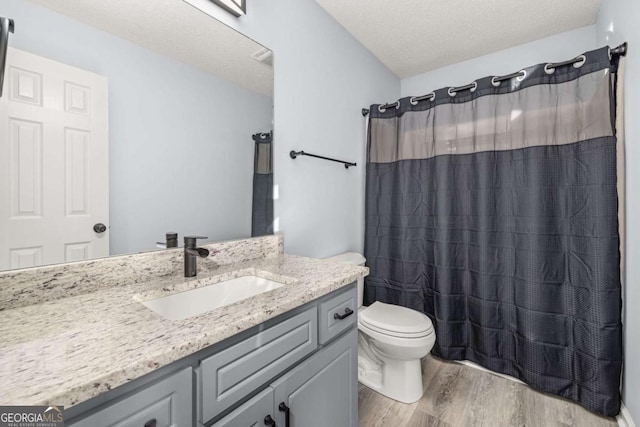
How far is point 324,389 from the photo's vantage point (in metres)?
1.05

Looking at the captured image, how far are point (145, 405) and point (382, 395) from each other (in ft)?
5.13

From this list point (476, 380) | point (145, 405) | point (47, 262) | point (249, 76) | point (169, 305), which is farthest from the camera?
point (476, 380)

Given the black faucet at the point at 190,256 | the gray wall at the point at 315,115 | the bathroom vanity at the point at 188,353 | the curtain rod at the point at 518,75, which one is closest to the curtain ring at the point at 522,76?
the curtain rod at the point at 518,75

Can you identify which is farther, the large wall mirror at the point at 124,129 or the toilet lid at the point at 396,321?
the toilet lid at the point at 396,321

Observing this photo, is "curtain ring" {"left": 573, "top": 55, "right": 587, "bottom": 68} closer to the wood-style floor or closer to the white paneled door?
the wood-style floor

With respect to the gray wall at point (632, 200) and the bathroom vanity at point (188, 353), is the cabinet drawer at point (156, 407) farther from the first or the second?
the gray wall at point (632, 200)

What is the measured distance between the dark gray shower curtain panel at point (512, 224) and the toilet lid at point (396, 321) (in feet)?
1.28

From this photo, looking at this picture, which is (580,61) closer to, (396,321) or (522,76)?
(522,76)

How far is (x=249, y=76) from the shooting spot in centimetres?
146

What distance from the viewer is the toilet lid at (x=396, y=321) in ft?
5.32

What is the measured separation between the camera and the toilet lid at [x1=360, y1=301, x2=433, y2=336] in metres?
1.62

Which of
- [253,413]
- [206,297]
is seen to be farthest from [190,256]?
[253,413]

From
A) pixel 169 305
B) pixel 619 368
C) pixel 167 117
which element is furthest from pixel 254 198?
pixel 619 368

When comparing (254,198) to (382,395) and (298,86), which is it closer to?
(298,86)
